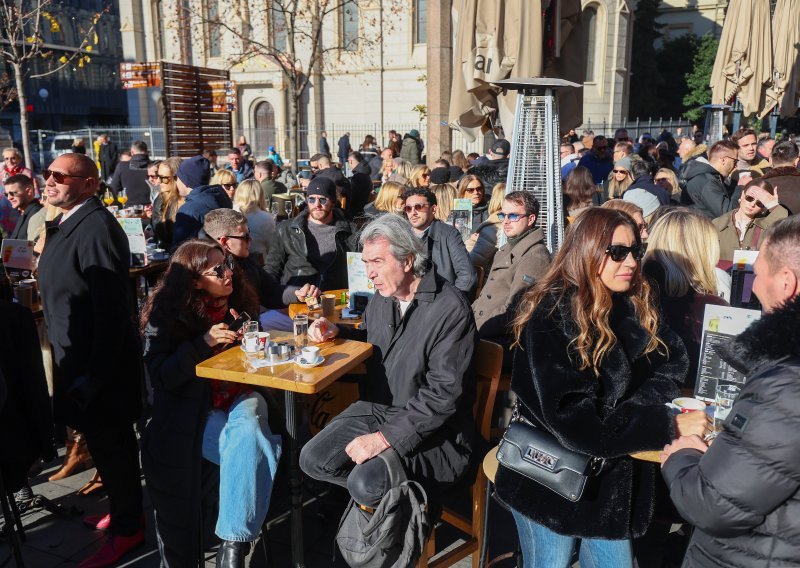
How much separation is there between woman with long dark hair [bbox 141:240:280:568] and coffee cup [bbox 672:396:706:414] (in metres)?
1.84

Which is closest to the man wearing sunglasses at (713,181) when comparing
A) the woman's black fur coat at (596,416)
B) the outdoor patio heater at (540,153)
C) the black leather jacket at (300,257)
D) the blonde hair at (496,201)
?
the outdoor patio heater at (540,153)

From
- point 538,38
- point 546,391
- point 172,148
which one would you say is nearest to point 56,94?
point 172,148

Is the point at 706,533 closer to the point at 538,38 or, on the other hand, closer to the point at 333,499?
the point at 333,499

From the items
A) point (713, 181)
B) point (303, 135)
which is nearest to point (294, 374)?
point (713, 181)

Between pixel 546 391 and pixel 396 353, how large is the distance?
0.97 metres

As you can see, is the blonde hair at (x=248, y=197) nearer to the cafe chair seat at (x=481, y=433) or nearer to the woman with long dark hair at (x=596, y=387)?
the cafe chair seat at (x=481, y=433)

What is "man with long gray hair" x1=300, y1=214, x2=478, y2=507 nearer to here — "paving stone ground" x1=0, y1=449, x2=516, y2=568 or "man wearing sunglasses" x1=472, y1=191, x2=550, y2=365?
"paving stone ground" x1=0, y1=449, x2=516, y2=568

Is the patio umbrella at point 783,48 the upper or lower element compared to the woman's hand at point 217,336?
upper

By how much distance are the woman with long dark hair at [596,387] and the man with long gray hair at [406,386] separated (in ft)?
1.37

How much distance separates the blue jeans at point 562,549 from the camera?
2.41 metres

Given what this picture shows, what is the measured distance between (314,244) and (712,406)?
3495 mm

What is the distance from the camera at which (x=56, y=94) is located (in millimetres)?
46500

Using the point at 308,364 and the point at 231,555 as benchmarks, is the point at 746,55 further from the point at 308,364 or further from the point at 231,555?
the point at 231,555

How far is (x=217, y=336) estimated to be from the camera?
10.0 feet
